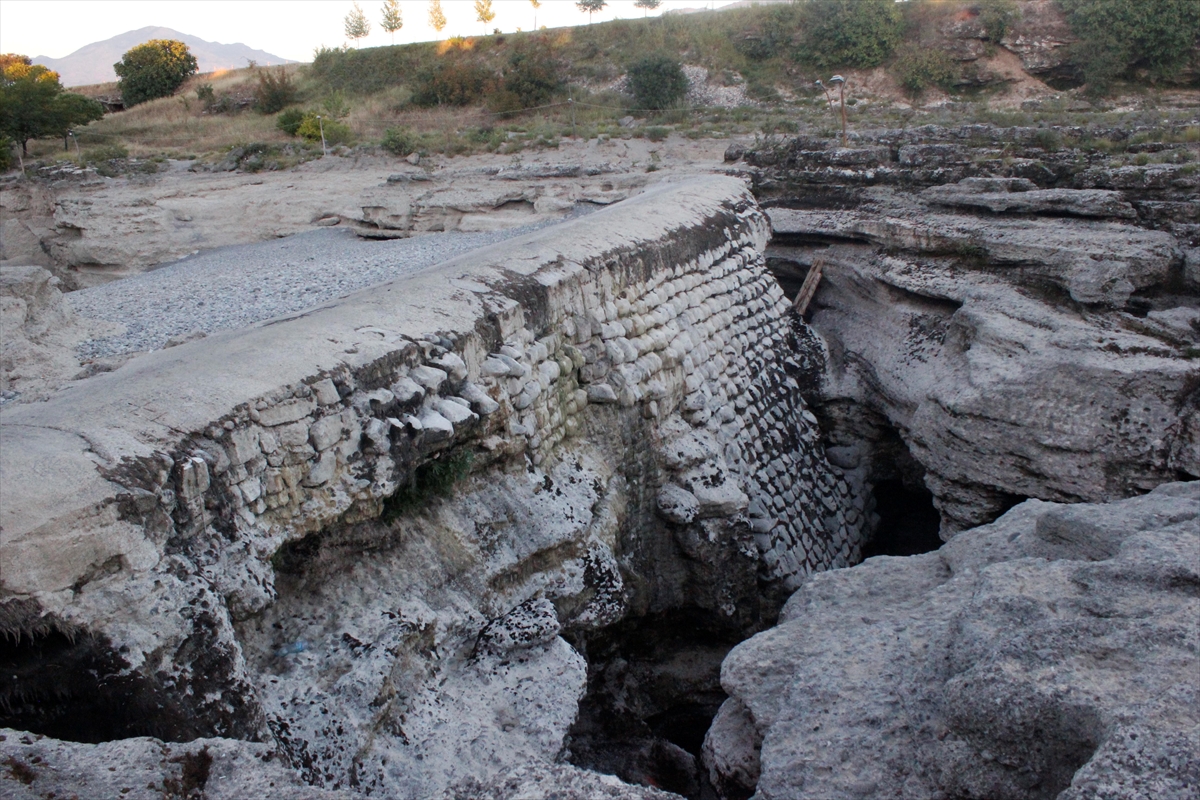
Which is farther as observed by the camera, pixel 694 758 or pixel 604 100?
pixel 604 100

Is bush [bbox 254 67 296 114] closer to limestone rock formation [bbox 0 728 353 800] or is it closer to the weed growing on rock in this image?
the weed growing on rock

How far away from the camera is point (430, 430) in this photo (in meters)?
3.12

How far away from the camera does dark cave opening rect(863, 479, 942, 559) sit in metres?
6.97

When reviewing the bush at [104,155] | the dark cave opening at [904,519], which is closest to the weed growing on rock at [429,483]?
the dark cave opening at [904,519]

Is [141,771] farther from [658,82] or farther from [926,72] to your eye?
[926,72]

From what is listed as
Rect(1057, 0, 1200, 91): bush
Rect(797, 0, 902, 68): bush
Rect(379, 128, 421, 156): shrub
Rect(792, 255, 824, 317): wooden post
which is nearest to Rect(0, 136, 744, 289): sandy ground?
Rect(379, 128, 421, 156): shrub

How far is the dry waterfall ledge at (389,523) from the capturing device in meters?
2.10

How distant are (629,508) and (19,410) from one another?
2631 millimetres

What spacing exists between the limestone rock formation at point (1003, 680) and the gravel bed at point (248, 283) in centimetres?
287

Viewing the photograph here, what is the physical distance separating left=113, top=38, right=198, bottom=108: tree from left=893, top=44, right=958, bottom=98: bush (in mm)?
20420

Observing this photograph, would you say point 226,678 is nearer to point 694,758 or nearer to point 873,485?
point 694,758

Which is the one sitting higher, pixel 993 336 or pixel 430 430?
pixel 430 430

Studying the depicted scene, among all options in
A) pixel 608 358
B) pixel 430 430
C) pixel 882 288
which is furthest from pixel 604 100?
pixel 430 430

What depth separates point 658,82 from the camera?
23172 millimetres
